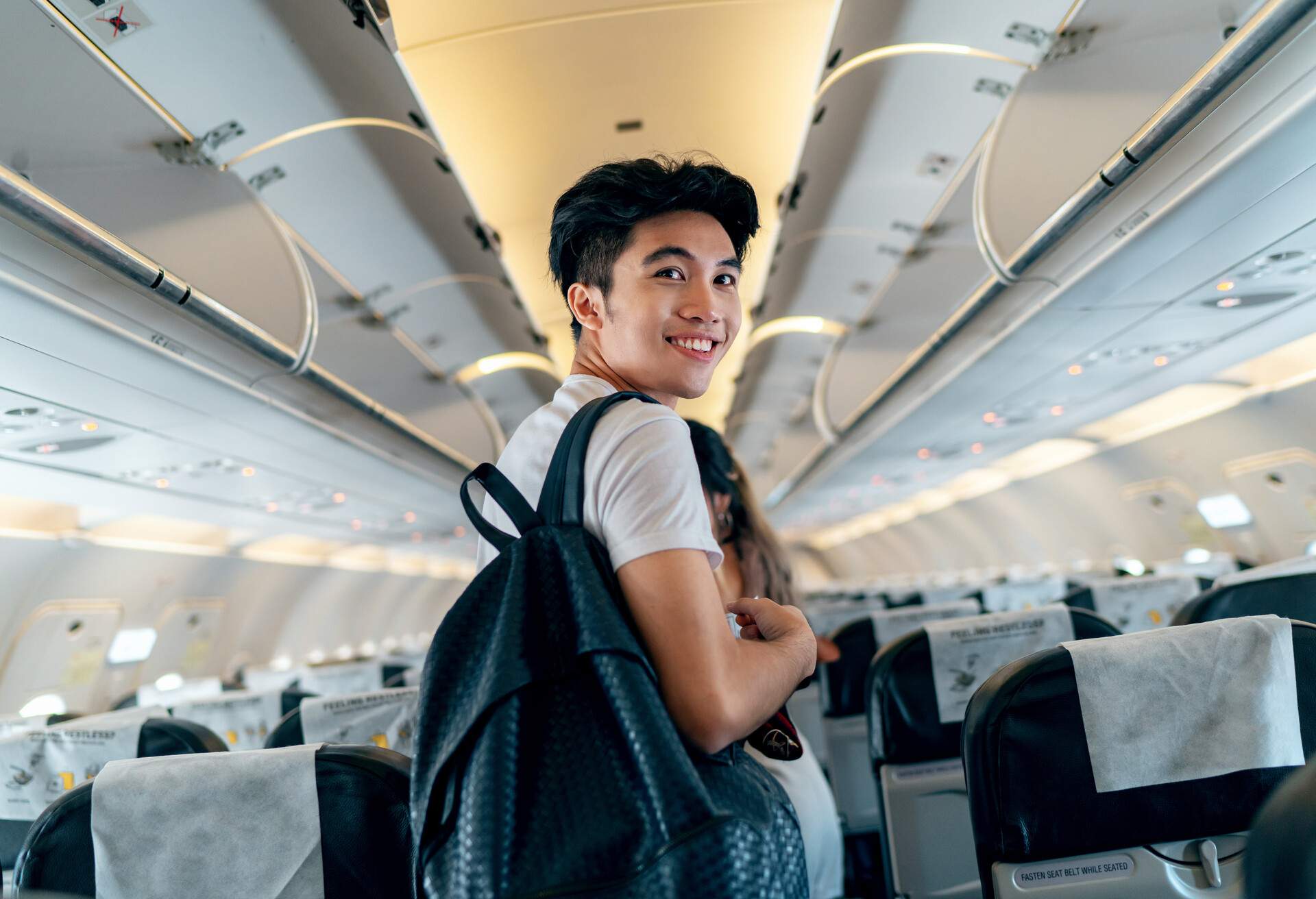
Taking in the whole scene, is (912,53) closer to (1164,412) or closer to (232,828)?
(232,828)

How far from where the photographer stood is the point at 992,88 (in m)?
4.52

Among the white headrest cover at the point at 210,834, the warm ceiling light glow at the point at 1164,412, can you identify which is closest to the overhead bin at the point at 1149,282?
the warm ceiling light glow at the point at 1164,412

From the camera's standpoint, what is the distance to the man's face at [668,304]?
1.50 meters

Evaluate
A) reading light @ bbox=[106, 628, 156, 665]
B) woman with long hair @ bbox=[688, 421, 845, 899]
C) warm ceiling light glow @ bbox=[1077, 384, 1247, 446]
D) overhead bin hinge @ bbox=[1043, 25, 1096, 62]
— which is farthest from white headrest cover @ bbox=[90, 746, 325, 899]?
reading light @ bbox=[106, 628, 156, 665]

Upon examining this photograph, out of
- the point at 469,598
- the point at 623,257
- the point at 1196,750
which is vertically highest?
the point at 623,257

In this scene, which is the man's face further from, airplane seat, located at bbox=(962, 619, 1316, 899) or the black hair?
airplane seat, located at bbox=(962, 619, 1316, 899)

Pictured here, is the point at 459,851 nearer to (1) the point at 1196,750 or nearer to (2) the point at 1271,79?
(1) the point at 1196,750

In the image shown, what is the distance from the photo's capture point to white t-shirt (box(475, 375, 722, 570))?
117 centimetres

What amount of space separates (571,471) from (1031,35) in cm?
382

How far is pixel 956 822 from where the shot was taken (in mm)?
3035

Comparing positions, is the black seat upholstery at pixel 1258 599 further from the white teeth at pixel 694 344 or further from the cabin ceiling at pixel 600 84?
the cabin ceiling at pixel 600 84

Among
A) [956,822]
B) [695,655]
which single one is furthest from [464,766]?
[956,822]

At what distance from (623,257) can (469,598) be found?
2.13ft

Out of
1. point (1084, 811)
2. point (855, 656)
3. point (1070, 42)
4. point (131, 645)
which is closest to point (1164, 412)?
point (855, 656)
